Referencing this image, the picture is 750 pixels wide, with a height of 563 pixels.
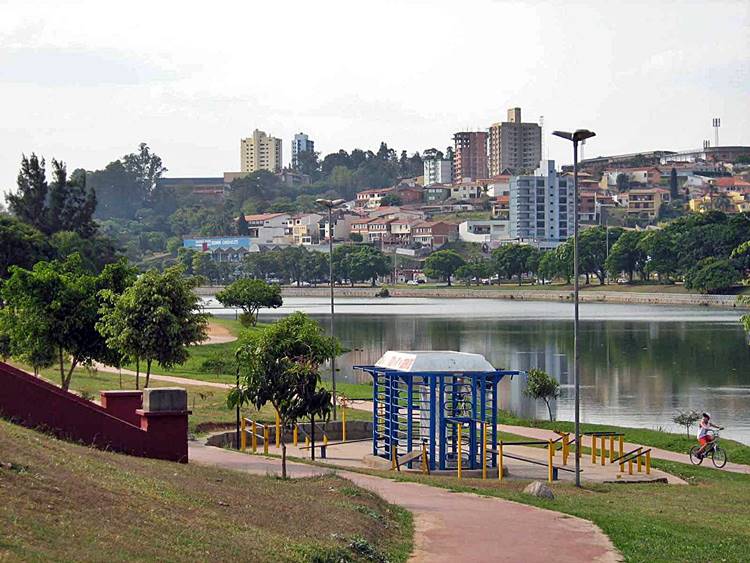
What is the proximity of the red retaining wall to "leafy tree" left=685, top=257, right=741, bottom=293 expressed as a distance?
11432 cm

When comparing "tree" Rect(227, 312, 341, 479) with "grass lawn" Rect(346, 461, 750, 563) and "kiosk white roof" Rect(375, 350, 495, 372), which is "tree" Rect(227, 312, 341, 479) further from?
"kiosk white roof" Rect(375, 350, 495, 372)

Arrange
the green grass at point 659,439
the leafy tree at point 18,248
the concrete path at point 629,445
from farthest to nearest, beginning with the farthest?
1. the leafy tree at point 18,248
2. the green grass at point 659,439
3. the concrete path at point 629,445

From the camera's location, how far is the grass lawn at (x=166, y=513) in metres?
11.7

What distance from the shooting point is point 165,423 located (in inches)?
814

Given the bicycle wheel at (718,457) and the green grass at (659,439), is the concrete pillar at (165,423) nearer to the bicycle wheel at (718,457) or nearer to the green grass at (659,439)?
the bicycle wheel at (718,457)

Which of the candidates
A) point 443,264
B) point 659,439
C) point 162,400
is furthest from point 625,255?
point 162,400

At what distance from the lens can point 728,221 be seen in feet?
482

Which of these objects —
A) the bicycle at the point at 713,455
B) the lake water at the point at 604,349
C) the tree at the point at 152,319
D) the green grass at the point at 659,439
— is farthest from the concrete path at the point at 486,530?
the lake water at the point at 604,349

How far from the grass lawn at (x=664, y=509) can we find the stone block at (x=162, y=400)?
4.60 m

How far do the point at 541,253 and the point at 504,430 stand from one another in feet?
479

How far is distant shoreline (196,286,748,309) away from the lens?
132 meters

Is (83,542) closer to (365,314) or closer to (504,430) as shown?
(504,430)

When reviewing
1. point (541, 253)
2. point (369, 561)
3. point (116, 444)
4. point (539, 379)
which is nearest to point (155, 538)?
point (369, 561)

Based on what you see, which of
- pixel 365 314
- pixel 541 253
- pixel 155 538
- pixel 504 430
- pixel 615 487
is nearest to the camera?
pixel 155 538
